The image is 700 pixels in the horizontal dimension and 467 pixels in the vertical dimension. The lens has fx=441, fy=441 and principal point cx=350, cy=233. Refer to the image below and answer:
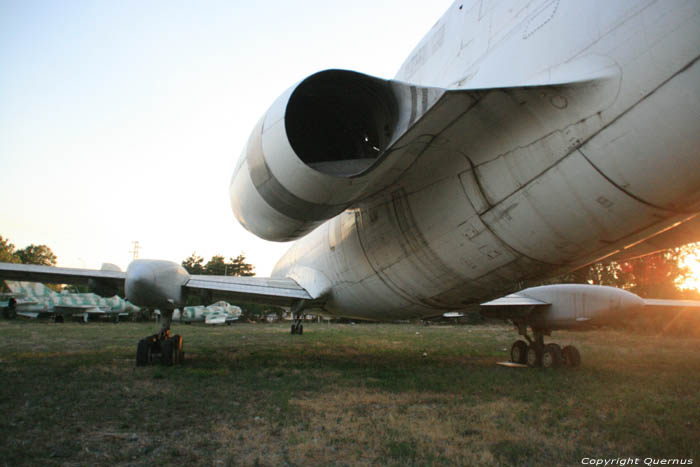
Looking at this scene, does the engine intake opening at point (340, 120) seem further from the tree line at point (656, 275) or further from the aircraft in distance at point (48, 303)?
the aircraft in distance at point (48, 303)

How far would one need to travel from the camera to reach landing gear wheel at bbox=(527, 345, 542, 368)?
7773 millimetres

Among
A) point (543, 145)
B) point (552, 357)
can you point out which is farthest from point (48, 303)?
point (543, 145)

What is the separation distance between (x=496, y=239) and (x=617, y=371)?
5.25 m

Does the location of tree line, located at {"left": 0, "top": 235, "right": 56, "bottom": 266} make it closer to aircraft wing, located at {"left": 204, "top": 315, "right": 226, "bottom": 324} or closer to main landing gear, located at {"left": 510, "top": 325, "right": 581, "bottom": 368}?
aircraft wing, located at {"left": 204, "top": 315, "right": 226, "bottom": 324}

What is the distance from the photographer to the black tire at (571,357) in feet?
24.5

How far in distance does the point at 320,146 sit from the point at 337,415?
234cm

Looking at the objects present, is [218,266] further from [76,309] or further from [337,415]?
[337,415]

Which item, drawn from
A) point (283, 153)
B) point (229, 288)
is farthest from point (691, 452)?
point (229, 288)

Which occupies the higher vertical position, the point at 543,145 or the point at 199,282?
the point at 543,145

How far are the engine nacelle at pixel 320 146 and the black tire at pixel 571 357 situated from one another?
5.62 meters

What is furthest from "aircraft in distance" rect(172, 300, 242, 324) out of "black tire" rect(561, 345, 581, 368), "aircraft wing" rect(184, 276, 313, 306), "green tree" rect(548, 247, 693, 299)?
"black tire" rect(561, 345, 581, 368)

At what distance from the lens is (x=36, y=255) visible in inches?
2349

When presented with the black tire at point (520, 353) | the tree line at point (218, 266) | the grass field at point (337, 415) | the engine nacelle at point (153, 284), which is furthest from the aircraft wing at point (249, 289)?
the tree line at point (218, 266)

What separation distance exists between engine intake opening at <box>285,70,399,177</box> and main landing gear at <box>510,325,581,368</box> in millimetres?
5732
